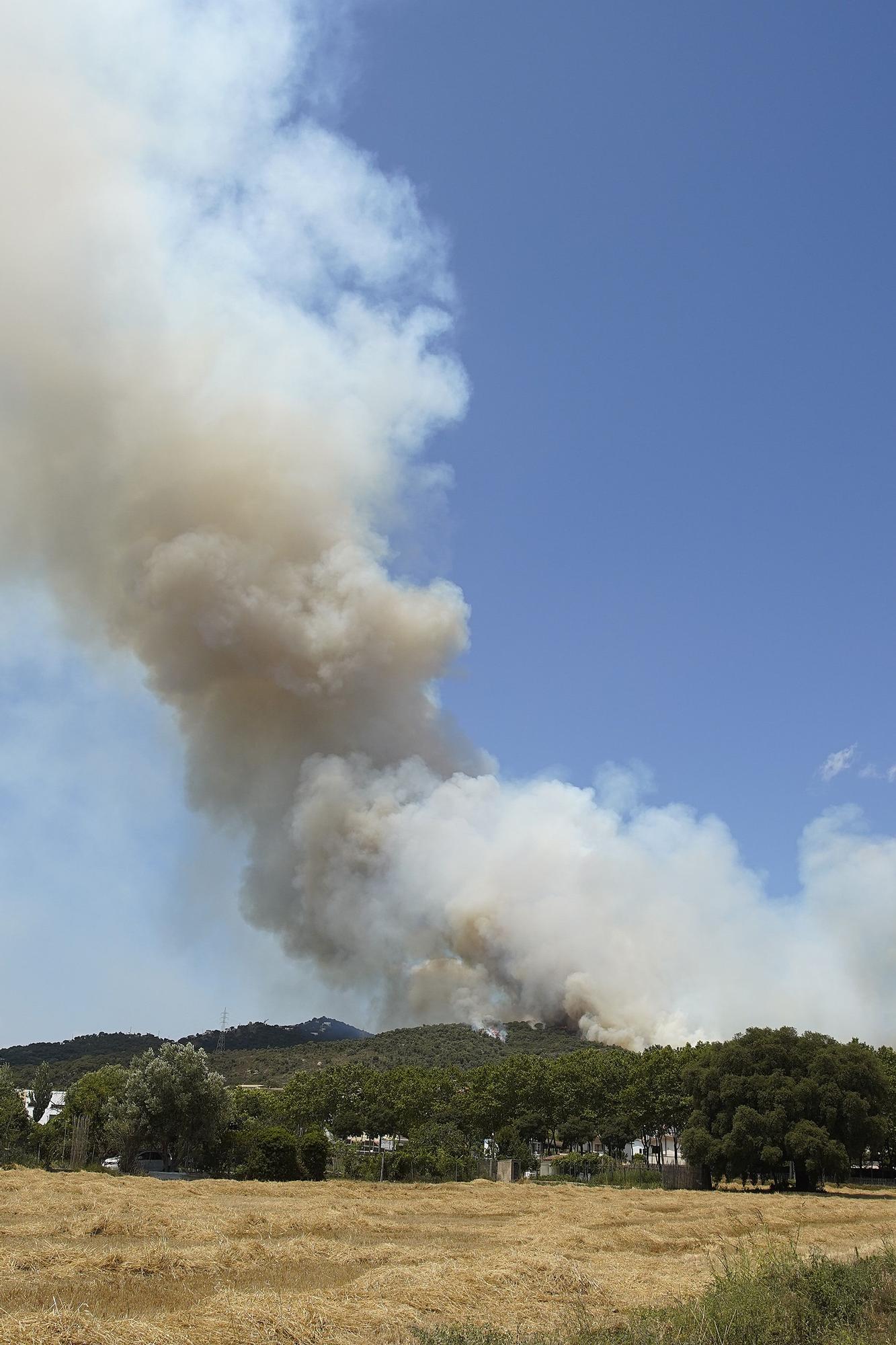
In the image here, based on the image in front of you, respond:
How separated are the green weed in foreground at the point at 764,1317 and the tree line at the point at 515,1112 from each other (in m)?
40.5

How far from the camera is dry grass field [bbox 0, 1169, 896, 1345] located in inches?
492

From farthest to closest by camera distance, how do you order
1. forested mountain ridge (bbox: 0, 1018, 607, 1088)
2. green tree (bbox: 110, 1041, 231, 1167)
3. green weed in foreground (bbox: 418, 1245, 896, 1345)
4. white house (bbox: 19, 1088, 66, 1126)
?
forested mountain ridge (bbox: 0, 1018, 607, 1088), white house (bbox: 19, 1088, 66, 1126), green tree (bbox: 110, 1041, 231, 1167), green weed in foreground (bbox: 418, 1245, 896, 1345)

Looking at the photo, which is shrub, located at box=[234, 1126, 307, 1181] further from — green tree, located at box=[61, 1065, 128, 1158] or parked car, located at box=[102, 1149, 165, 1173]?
green tree, located at box=[61, 1065, 128, 1158]

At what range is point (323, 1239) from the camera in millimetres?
23250

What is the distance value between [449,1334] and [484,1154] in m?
65.1

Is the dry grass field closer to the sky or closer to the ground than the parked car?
closer to the sky

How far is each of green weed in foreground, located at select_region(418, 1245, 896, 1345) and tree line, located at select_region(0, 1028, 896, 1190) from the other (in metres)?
40.5

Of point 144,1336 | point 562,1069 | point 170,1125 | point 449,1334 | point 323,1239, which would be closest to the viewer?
point 449,1334

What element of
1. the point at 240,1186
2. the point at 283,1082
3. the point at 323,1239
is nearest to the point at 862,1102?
the point at 240,1186

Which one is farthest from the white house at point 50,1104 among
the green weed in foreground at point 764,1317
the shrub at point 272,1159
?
the green weed in foreground at point 764,1317

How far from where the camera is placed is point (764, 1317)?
11.1 meters

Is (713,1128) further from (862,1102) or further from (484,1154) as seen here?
(484,1154)

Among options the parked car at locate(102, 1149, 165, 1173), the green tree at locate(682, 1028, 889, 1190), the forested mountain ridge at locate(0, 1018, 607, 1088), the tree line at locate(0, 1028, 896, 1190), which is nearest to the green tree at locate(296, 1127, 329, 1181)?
the tree line at locate(0, 1028, 896, 1190)

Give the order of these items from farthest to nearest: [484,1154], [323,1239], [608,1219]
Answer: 1. [484,1154]
2. [608,1219]
3. [323,1239]
